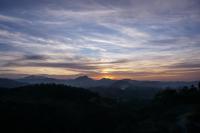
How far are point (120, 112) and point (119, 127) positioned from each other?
12.9 m

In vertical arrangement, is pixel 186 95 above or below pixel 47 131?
above

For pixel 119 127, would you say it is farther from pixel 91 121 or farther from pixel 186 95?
pixel 186 95

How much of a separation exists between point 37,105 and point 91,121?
15955 millimetres

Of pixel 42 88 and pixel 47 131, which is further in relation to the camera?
pixel 42 88

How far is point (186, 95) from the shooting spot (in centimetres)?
7025

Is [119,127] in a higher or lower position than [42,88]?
lower

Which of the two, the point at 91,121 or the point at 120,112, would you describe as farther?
the point at 120,112

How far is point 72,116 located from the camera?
58.2 metres

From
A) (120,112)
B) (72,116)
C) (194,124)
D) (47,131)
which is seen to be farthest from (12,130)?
(194,124)

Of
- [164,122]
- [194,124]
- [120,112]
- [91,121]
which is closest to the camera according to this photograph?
[194,124]

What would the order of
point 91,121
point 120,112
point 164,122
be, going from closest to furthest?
point 164,122
point 91,121
point 120,112

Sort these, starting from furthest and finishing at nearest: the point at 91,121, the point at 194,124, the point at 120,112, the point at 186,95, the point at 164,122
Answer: the point at 186,95, the point at 120,112, the point at 91,121, the point at 164,122, the point at 194,124

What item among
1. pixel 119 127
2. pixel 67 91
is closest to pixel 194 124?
pixel 119 127

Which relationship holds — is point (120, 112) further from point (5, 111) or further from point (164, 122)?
point (5, 111)
